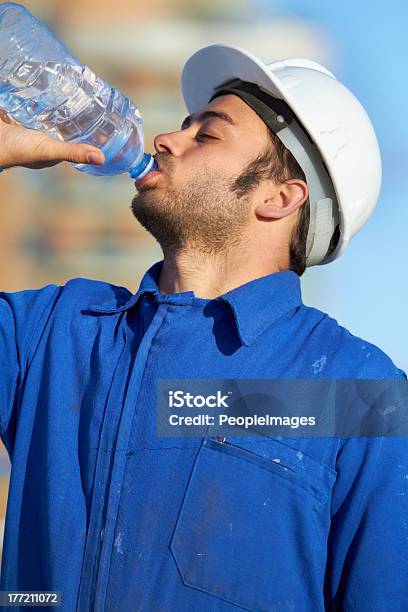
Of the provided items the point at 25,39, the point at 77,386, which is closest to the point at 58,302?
the point at 77,386

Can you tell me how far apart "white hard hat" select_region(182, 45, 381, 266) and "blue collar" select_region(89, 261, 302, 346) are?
385 mm

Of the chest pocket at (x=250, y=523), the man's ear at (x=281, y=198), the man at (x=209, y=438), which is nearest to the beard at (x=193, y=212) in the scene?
the man at (x=209, y=438)

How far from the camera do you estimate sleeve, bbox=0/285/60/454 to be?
2.53 m

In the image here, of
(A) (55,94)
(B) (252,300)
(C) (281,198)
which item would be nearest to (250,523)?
(B) (252,300)

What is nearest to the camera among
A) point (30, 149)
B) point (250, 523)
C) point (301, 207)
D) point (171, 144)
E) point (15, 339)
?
point (250, 523)

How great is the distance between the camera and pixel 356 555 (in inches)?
88.7

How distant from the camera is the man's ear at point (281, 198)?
2820 mm

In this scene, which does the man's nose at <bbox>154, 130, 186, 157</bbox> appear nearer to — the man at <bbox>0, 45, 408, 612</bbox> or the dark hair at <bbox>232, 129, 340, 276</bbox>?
the man at <bbox>0, 45, 408, 612</bbox>

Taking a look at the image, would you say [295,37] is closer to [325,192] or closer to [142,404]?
[325,192]

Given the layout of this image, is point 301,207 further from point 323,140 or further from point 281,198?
point 323,140

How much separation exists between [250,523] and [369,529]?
29cm

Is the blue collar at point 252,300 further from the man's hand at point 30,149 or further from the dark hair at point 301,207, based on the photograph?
the man's hand at point 30,149

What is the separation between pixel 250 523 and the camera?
223 cm

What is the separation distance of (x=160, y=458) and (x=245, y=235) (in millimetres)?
784
